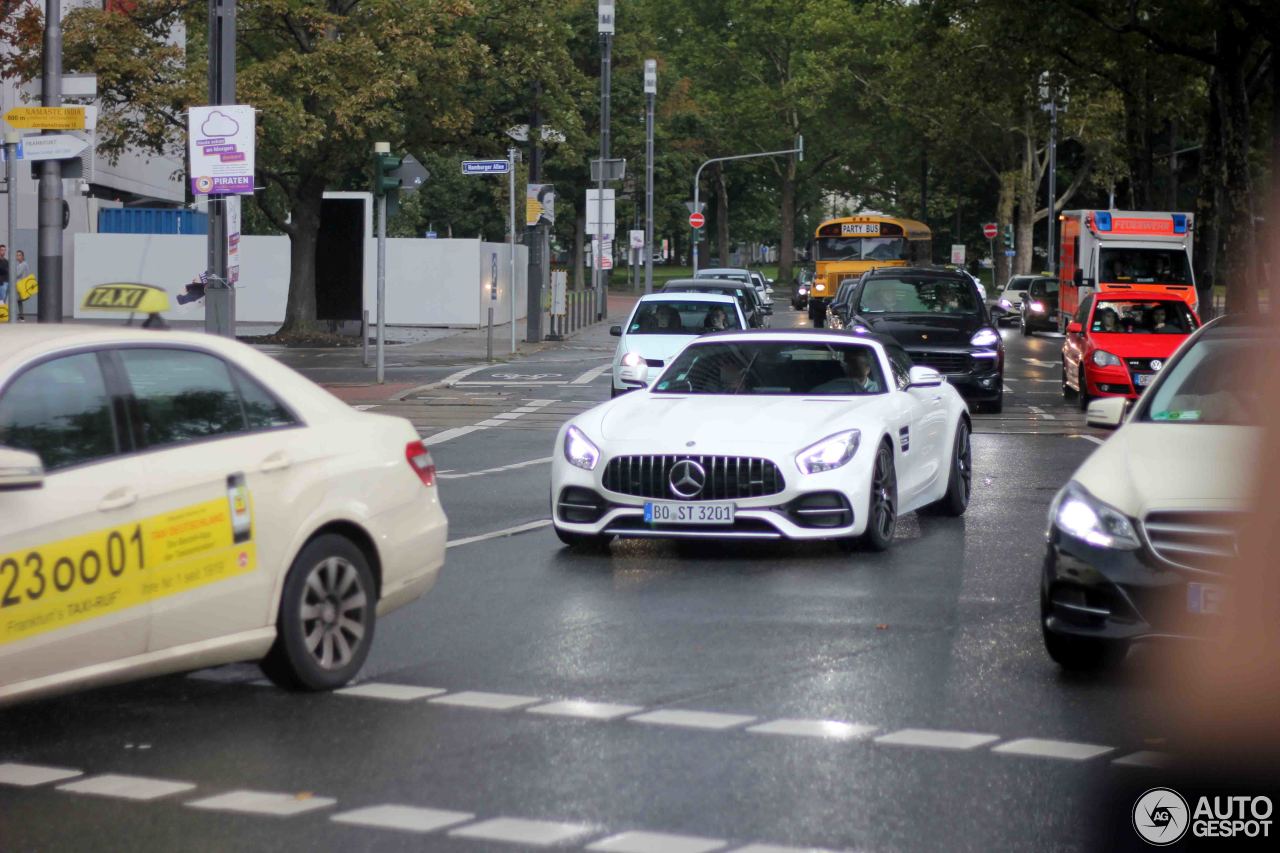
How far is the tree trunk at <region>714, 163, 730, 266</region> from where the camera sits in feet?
333

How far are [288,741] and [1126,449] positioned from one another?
142 inches

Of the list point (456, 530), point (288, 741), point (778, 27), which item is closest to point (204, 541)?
point (288, 741)

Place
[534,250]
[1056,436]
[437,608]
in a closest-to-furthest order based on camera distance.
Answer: [437,608] → [1056,436] → [534,250]

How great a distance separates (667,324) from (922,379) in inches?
485

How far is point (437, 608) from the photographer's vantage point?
9.79 metres

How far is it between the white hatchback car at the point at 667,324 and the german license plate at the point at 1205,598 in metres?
16.4

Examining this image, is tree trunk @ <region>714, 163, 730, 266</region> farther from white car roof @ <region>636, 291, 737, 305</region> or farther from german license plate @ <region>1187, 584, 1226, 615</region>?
german license plate @ <region>1187, 584, 1226, 615</region>

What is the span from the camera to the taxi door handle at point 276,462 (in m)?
7.39

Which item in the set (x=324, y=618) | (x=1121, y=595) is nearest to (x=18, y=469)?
(x=324, y=618)

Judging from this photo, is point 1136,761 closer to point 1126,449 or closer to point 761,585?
point 1126,449

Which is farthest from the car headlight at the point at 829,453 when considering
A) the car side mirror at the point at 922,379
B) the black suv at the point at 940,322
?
the black suv at the point at 940,322

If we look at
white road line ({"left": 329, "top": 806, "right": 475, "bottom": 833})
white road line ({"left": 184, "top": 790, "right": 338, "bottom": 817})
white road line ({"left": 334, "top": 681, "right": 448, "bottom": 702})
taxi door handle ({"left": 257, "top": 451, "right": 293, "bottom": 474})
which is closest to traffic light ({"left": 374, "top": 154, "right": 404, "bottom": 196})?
white road line ({"left": 334, "top": 681, "right": 448, "bottom": 702})

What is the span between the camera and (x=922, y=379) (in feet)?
43.3

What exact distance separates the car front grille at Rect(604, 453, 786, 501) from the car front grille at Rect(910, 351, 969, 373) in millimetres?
13205
